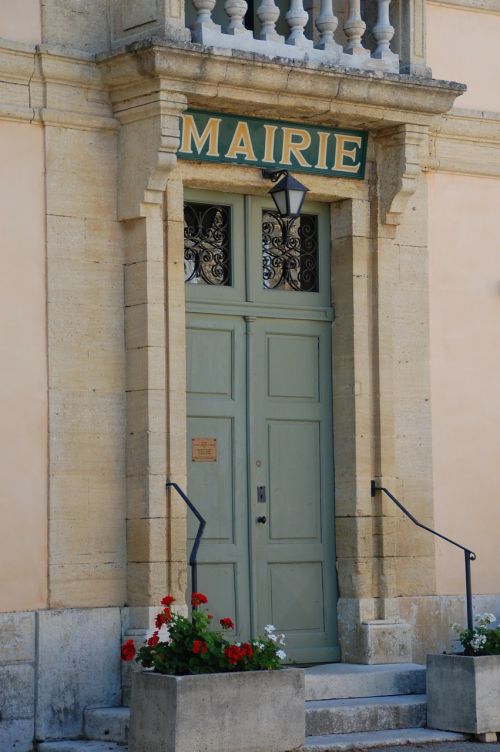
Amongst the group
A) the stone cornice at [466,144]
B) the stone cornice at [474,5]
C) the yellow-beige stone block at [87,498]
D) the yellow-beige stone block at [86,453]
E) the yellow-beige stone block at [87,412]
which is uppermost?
the stone cornice at [474,5]

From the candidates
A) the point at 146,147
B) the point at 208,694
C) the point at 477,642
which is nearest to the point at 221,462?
the point at 477,642

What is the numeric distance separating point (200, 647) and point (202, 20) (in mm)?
3921

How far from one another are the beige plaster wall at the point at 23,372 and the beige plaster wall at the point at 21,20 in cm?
54

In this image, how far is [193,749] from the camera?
9.30 m

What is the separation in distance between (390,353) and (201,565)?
1.99 m

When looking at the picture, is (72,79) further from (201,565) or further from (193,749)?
(193,749)

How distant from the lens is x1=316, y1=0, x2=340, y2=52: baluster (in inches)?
442

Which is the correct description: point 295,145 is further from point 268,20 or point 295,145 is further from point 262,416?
point 262,416

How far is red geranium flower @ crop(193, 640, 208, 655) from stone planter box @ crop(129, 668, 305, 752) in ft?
0.45

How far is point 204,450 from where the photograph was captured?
11242 mm

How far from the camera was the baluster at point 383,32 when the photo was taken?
37.9 feet

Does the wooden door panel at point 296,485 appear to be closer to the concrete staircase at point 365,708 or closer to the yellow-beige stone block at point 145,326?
the concrete staircase at point 365,708

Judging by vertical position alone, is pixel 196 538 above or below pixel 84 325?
below

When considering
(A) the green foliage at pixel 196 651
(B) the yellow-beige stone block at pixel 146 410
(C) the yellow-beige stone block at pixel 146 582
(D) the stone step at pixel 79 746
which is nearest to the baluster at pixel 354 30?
(B) the yellow-beige stone block at pixel 146 410
